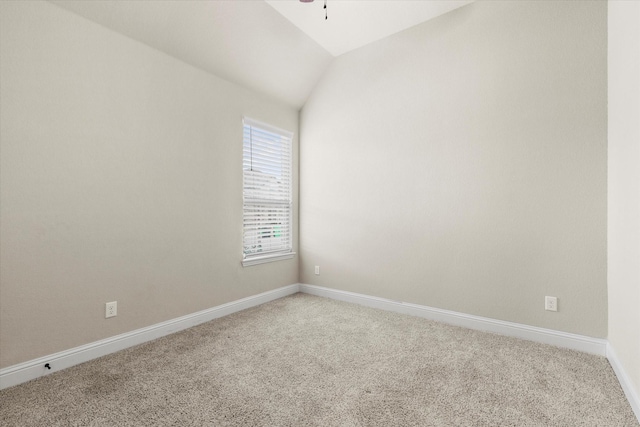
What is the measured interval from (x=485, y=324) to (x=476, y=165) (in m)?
1.38

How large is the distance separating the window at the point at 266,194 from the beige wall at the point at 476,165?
1.40 ft

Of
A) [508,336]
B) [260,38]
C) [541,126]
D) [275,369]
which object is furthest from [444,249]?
[260,38]

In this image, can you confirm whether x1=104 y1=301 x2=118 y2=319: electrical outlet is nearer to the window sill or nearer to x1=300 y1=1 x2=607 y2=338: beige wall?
the window sill

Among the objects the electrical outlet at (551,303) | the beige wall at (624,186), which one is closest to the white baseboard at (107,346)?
the electrical outlet at (551,303)

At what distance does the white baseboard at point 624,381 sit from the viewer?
1560 mm

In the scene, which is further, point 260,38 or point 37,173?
point 260,38

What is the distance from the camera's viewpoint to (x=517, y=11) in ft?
8.25

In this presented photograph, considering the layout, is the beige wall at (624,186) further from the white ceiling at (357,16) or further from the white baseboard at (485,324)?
the white ceiling at (357,16)

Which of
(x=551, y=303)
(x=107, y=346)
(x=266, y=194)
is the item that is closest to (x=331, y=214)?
(x=266, y=194)

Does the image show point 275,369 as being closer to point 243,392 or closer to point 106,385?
point 243,392

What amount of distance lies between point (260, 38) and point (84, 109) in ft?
5.34

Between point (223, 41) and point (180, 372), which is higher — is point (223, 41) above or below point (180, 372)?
above

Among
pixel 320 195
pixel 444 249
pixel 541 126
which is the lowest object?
pixel 444 249

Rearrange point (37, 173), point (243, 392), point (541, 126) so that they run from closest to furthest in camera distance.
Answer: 1. point (243, 392)
2. point (37, 173)
3. point (541, 126)
